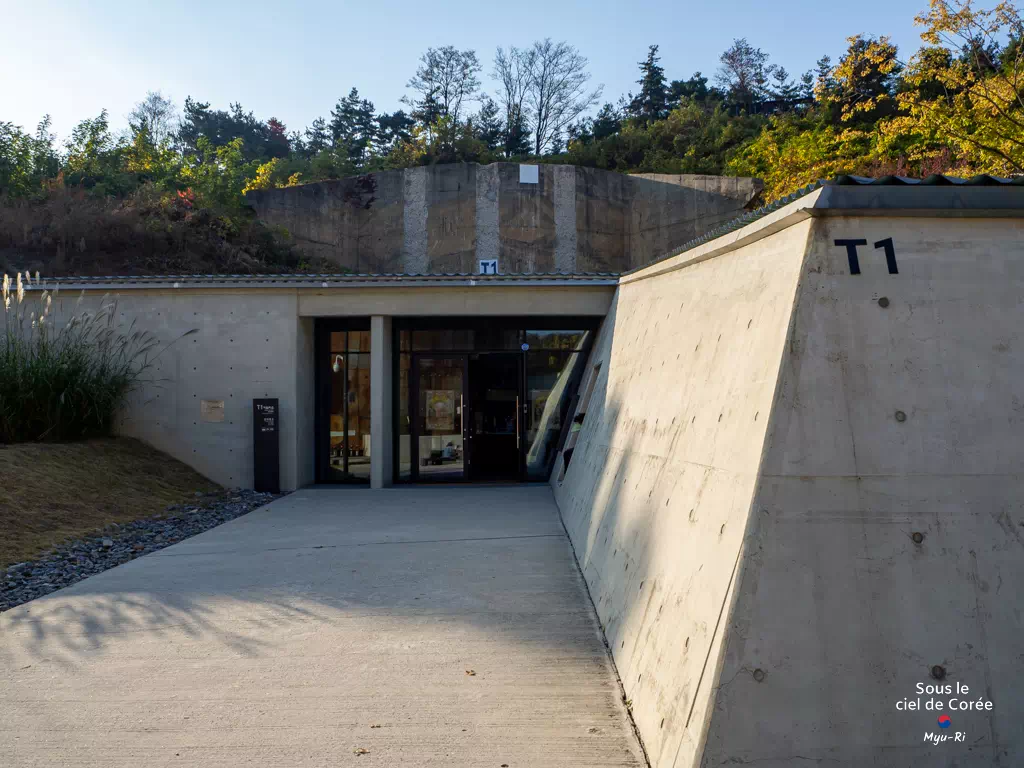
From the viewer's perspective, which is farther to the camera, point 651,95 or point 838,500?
point 651,95

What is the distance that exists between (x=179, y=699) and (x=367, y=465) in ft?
38.5

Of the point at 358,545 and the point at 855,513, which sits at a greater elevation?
the point at 855,513

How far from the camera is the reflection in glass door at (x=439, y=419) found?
16.4 m

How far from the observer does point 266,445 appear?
14.8 meters

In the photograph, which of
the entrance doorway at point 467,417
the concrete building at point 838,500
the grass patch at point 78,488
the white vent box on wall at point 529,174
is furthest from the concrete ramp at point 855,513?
the white vent box on wall at point 529,174

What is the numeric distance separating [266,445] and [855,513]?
506 inches

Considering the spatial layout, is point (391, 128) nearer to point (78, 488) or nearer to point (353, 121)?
point (353, 121)

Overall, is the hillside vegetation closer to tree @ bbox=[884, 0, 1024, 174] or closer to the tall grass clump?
tree @ bbox=[884, 0, 1024, 174]

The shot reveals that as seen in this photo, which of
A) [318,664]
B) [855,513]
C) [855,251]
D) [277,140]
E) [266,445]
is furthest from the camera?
[277,140]

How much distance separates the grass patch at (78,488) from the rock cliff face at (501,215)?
18783 millimetres

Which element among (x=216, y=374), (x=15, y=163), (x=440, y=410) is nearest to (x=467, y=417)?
(x=440, y=410)

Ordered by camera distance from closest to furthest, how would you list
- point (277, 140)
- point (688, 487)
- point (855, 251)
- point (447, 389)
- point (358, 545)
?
point (855, 251)
point (688, 487)
point (358, 545)
point (447, 389)
point (277, 140)

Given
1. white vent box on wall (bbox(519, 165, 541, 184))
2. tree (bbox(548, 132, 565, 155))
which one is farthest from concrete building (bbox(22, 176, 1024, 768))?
tree (bbox(548, 132, 565, 155))

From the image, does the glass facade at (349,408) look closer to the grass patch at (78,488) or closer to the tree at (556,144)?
the grass patch at (78,488)
